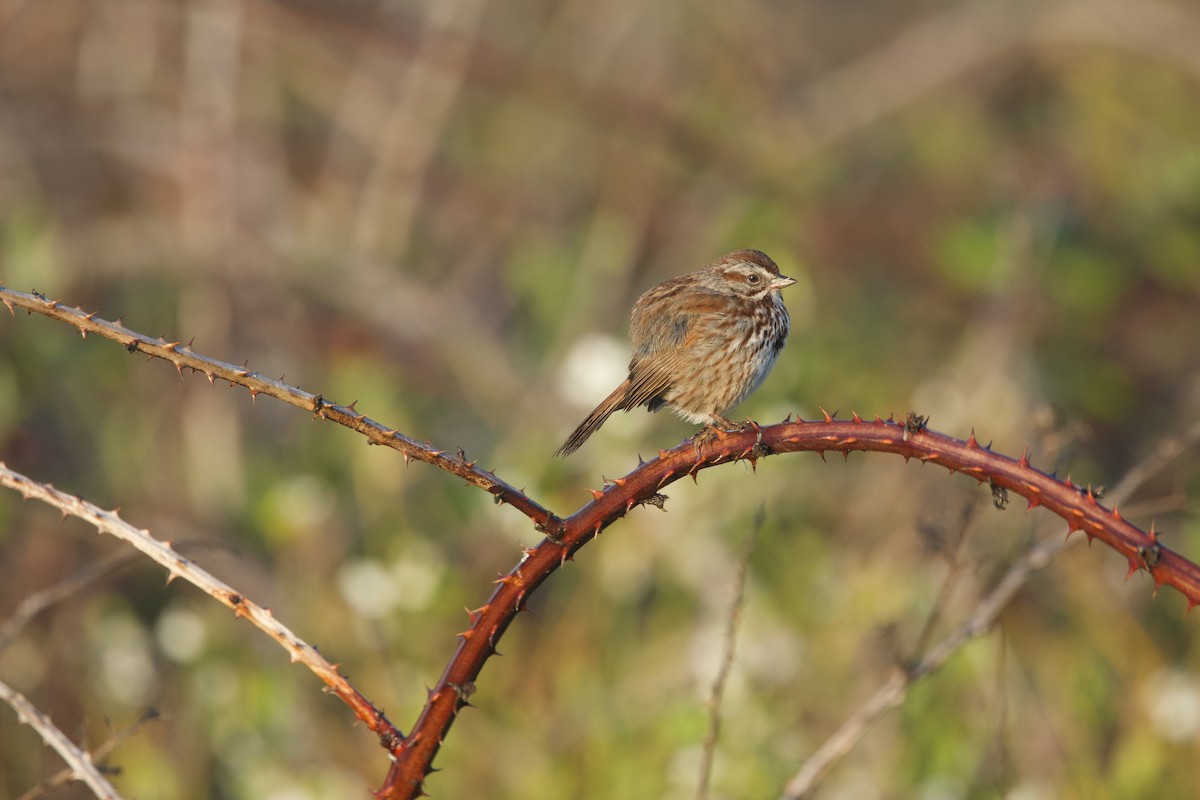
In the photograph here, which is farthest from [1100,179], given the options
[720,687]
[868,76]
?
[720,687]

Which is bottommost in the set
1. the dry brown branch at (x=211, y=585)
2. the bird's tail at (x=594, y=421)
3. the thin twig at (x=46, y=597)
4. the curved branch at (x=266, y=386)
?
the dry brown branch at (x=211, y=585)

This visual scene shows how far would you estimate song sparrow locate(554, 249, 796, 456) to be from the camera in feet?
13.7

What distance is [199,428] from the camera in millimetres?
6984

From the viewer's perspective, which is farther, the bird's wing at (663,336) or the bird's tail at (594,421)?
the bird's wing at (663,336)

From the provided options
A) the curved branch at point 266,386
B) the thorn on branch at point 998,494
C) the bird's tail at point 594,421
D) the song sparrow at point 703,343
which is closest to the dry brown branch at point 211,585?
the curved branch at point 266,386

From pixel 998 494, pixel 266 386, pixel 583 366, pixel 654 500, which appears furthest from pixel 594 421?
pixel 266 386

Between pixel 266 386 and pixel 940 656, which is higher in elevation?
pixel 940 656

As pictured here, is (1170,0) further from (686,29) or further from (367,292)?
(367,292)

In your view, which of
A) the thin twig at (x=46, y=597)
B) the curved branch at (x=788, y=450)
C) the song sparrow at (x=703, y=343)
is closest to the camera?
the curved branch at (x=788, y=450)

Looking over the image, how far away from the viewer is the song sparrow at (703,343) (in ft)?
13.7

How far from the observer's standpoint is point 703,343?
422 cm

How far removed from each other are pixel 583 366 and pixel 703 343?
60.2 inches

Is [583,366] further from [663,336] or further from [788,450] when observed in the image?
[788,450]

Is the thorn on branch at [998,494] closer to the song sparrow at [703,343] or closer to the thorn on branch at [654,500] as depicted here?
the thorn on branch at [654,500]
